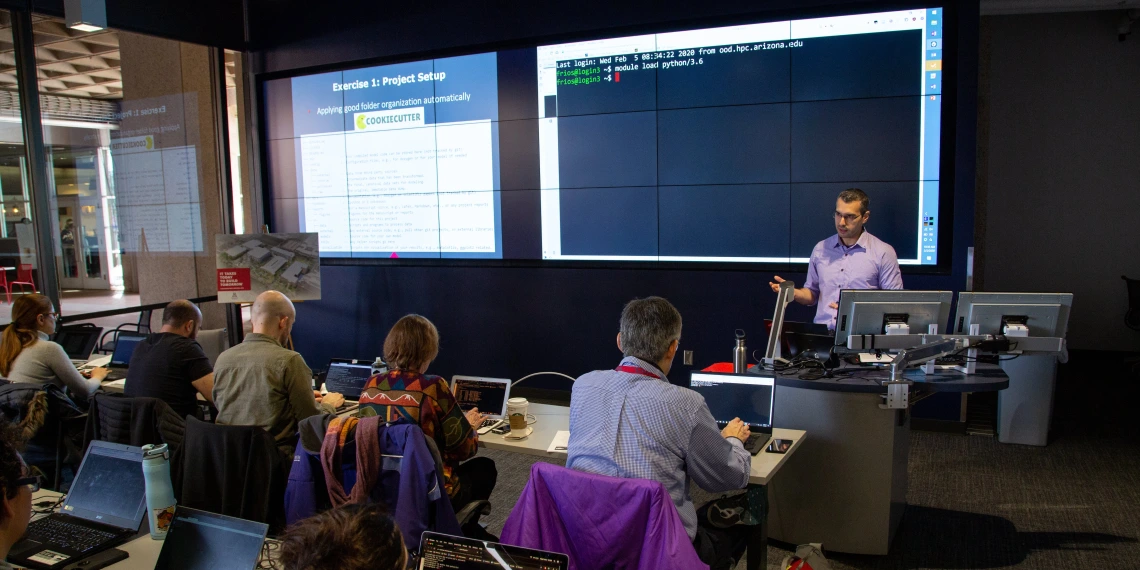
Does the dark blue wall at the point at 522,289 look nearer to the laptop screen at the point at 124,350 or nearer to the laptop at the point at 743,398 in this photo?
the laptop screen at the point at 124,350

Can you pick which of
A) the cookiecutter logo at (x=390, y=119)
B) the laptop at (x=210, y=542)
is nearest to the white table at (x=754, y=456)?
the laptop at (x=210, y=542)

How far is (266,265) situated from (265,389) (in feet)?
10.6

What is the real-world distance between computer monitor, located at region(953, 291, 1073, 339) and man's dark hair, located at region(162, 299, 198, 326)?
3.73 meters

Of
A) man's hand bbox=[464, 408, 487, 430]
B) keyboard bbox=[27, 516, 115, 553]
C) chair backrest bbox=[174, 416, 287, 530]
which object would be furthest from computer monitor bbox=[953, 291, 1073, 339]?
keyboard bbox=[27, 516, 115, 553]

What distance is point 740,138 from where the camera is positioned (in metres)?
5.20

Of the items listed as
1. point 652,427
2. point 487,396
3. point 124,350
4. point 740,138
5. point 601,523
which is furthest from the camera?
point 740,138

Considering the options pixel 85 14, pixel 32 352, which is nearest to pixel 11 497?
pixel 32 352

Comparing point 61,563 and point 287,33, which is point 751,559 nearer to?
point 61,563

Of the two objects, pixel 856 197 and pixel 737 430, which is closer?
pixel 737 430

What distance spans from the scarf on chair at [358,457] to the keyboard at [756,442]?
1.32 m

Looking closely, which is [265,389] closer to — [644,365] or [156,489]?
[156,489]

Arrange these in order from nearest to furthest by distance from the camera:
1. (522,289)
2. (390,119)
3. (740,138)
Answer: (740,138) → (522,289) → (390,119)

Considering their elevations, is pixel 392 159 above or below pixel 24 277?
above

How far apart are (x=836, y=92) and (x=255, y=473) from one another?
4.11 metres
